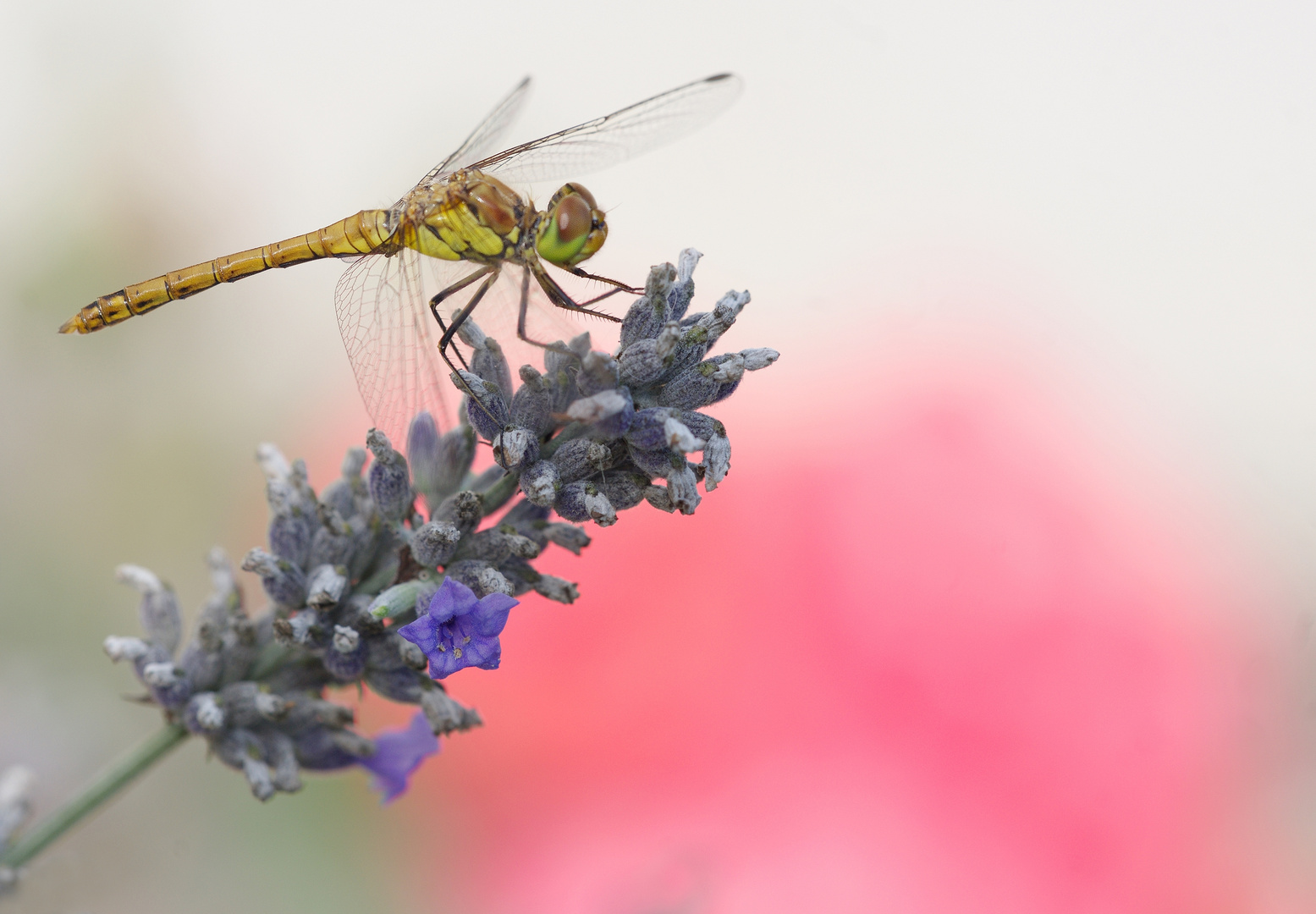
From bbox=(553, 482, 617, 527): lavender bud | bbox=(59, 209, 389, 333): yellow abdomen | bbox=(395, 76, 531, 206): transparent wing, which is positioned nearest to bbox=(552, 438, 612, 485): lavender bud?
bbox=(553, 482, 617, 527): lavender bud

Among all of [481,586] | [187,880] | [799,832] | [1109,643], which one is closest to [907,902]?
[799,832]

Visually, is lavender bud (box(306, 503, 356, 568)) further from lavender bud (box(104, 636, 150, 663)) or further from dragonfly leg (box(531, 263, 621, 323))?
dragonfly leg (box(531, 263, 621, 323))

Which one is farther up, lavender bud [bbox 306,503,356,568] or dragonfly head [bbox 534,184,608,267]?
dragonfly head [bbox 534,184,608,267]

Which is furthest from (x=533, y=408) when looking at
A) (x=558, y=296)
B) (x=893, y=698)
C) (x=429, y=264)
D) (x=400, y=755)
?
(x=893, y=698)

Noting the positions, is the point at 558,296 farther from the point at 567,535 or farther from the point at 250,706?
the point at 250,706

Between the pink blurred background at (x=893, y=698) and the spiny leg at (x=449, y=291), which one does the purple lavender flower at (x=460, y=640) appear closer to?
the spiny leg at (x=449, y=291)
